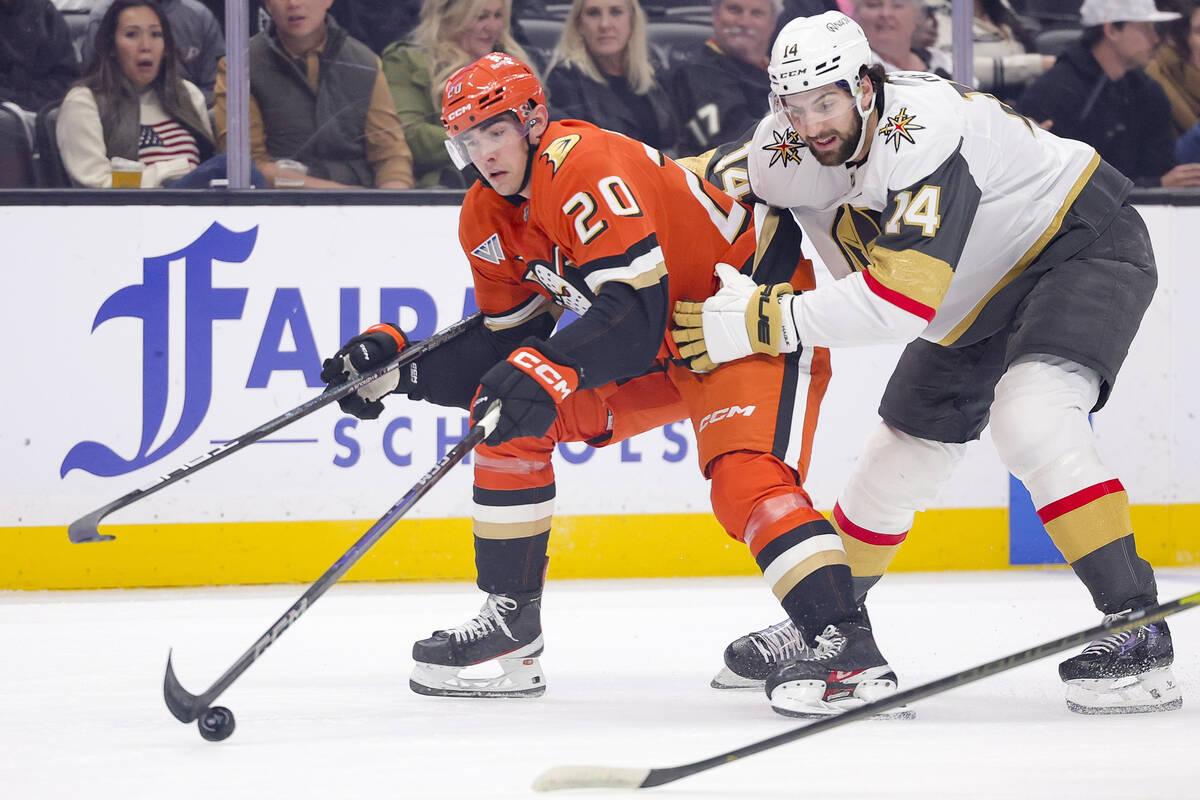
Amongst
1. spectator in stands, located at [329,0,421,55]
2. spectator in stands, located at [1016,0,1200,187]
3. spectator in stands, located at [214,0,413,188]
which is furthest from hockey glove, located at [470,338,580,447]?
spectator in stands, located at [1016,0,1200,187]

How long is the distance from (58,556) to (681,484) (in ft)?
5.75

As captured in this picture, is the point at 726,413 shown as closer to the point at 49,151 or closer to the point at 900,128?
the point at 900,128

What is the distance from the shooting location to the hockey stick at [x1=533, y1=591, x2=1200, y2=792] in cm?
181

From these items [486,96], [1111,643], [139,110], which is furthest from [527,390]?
[139,110]

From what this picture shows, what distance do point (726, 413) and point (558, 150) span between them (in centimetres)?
53

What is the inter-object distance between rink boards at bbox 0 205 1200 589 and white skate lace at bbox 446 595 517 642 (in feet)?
4.67

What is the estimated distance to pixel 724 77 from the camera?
14.6ft

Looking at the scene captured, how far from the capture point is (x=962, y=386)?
2631mm

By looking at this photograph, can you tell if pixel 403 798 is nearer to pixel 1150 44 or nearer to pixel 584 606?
pixel 584 606

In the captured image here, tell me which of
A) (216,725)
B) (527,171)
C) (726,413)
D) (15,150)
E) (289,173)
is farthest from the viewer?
(289,173)

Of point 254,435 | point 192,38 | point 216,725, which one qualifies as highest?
point 192,38

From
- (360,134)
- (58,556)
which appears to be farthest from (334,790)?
(360,134)

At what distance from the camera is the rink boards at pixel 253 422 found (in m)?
3.89

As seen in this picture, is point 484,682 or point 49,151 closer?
point 484,682
